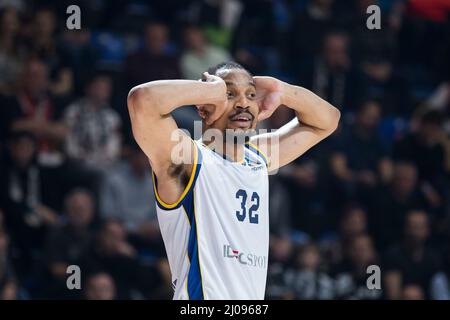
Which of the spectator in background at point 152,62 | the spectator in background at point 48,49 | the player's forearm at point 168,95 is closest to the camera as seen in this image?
the player's forearm at point 168,95

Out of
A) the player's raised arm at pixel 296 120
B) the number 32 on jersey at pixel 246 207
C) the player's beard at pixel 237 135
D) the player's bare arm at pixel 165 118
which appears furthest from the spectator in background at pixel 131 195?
the player's bare arm at pixel 165 118

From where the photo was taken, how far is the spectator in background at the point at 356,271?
30.7 feet

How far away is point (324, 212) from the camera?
34.1ft

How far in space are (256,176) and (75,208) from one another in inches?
161

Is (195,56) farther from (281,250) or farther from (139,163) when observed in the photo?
(281,250)

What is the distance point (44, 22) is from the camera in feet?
33.8

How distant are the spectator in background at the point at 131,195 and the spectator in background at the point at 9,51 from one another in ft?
5.14

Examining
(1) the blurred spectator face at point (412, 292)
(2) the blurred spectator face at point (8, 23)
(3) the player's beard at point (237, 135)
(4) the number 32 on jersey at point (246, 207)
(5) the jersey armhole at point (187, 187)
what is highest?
(2) the blurred spectator face at point (8, 23)

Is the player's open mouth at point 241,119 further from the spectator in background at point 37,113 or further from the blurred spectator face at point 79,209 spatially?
the spectator in background at point 37,113

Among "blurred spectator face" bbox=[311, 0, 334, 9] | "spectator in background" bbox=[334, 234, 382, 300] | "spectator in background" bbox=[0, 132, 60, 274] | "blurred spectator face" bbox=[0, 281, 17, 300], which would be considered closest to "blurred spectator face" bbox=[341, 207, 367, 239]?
"spectator in background" bbox=[334, 234, 382, 300]

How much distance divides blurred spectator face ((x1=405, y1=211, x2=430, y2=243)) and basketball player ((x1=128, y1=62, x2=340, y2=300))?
502 centimetres

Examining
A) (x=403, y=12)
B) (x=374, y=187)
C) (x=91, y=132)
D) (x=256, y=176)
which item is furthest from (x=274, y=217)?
(x=256, y=176)

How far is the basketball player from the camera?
494cm
